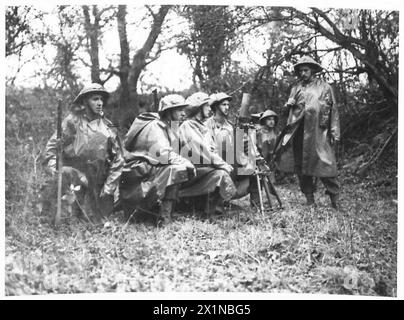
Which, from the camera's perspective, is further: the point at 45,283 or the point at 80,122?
the point at 80,122

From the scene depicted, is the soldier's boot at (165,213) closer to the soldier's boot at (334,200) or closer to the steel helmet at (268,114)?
the steel helmet at (268,114)

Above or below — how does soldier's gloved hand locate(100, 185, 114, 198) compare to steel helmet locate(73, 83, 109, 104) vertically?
below

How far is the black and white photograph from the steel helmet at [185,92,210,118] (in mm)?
16

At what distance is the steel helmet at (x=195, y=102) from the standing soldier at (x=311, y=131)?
126 cm

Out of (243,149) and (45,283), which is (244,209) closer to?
(243,149)

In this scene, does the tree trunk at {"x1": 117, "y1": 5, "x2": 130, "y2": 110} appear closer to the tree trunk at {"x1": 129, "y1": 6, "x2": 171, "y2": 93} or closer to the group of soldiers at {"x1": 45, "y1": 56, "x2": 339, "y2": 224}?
the tree trunk at {"x1": 129, "y1": 6, "x2": 171, "y2": 93}

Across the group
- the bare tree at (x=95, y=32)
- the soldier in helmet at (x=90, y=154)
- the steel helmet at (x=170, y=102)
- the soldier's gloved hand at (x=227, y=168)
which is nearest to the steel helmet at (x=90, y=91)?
the soldier in helmet at (x=90, y=154)

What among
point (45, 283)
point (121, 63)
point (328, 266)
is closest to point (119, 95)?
point (121, 63)

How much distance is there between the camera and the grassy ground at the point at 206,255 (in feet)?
27.0

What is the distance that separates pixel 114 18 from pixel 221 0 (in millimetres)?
1545

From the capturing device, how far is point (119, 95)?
9.58m

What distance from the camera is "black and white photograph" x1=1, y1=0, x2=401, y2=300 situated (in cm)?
841

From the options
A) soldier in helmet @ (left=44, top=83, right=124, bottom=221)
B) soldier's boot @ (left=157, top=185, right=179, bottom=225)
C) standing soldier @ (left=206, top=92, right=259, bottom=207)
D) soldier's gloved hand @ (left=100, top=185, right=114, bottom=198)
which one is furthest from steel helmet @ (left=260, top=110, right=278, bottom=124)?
soldier's gloved hand @ (left=100, top=185, right=114, bottom=198)

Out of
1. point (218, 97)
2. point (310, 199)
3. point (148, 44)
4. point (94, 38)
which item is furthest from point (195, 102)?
point (310, 199)
